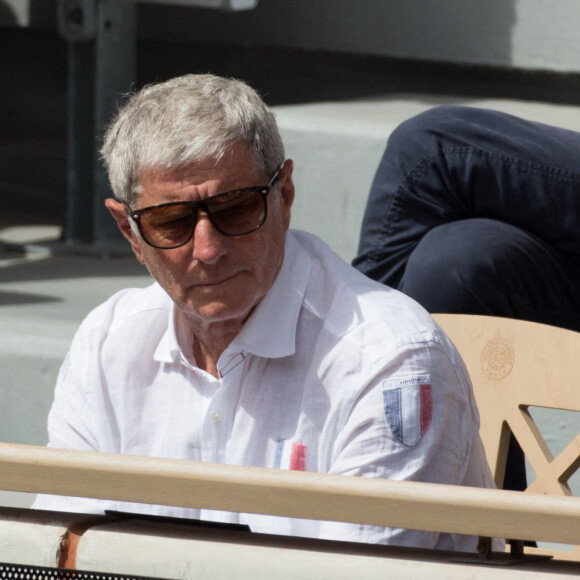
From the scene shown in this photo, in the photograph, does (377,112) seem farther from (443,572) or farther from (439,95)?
(443,572)

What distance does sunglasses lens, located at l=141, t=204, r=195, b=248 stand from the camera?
1464 mm

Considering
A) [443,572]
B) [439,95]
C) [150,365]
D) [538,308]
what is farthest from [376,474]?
[439,95]

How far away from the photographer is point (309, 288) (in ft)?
5.21

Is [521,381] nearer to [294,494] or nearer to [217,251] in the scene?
[217,251]

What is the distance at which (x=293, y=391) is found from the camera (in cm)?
152

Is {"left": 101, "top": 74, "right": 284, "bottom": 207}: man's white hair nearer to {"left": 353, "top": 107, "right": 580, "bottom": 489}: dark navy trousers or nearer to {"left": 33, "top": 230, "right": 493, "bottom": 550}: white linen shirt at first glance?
{"left": 33, "top": 230, "right": 493, "bottom": 550}: white linen shirt

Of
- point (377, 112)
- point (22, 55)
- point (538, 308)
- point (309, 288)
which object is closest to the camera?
point (309, 288)

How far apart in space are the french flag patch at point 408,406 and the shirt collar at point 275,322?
0.16 m

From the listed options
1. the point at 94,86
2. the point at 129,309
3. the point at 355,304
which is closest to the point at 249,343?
the point at 355,304

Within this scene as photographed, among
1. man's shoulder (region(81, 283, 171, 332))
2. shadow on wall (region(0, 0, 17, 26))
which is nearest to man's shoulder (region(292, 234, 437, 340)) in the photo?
man's shoulder (region(81, 283, 171, 332))

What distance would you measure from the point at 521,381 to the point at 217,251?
0.58 m

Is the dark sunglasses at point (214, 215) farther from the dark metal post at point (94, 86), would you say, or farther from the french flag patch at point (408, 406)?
the dark metal post at point (94, 86)

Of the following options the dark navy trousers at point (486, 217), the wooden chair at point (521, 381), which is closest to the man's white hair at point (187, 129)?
the wooden chair at point (521, 381)

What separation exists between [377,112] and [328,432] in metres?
2.15
